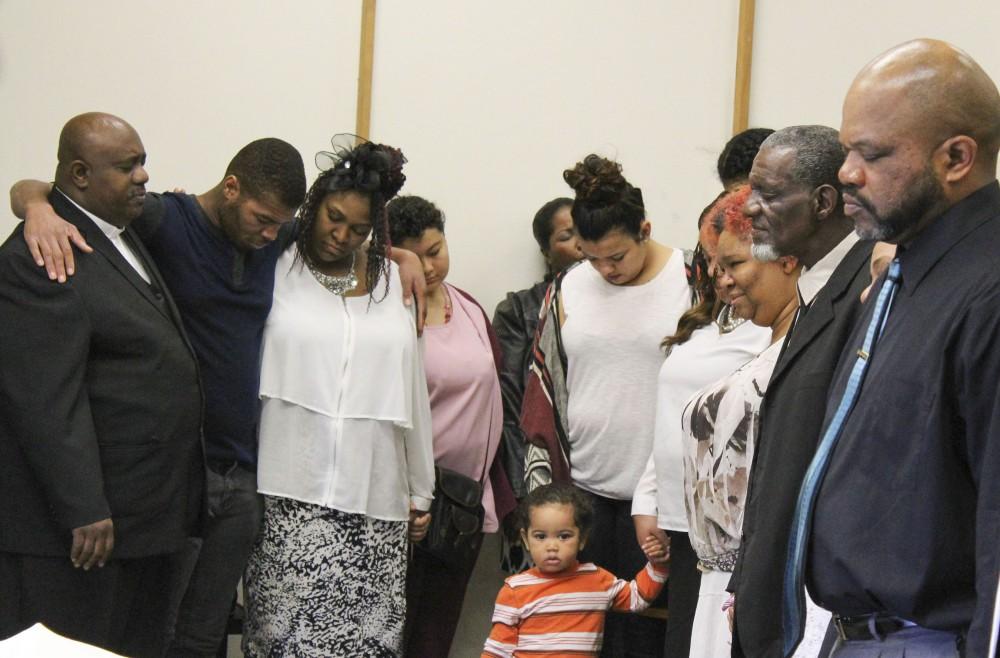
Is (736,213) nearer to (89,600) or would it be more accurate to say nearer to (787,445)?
(787,445)

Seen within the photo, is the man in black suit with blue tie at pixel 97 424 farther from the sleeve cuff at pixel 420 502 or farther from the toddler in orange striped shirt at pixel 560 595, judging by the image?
the toddler in orange striped shirt at pixel 560 595

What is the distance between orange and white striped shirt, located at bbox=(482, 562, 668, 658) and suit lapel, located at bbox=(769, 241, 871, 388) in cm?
145

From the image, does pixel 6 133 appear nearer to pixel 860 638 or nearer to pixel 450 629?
pixel 450 629

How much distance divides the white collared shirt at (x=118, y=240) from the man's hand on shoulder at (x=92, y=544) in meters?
0.58

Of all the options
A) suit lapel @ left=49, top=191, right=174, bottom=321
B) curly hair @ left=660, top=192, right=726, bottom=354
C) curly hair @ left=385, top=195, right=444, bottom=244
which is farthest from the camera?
curly hair @ left=385, top=195, right=444, bottom=244

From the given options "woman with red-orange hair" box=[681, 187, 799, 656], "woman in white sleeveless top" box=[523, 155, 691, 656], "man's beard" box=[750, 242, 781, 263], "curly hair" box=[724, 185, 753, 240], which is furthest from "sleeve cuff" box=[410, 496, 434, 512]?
"man's beard" box=[750, 242, 781, 263]

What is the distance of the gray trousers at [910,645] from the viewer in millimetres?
1706

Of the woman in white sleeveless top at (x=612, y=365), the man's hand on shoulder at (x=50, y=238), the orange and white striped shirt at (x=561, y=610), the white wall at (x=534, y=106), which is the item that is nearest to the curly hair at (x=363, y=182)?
the woman in white sleeveless top at (x=612, y=365)

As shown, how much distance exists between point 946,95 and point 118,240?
2.01 meters

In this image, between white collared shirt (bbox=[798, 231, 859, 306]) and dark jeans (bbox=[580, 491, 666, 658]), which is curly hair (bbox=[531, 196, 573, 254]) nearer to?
dark jeans (bbox=[580, 491, 666, 658])

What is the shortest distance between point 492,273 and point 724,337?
1527mm

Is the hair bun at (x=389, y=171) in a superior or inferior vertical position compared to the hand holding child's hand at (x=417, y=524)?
superior

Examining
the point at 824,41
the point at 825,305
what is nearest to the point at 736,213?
the point at 825,305

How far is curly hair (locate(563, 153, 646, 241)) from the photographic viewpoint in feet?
12.1
